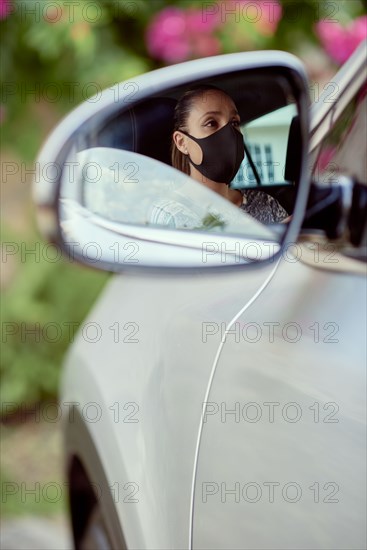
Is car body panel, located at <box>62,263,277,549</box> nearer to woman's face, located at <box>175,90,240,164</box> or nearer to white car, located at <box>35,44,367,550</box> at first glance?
white car, located at <box>35,44,367,550</box>

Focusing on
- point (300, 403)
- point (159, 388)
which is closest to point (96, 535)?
point (159, 388)

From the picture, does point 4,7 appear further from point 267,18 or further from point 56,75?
point 267,18

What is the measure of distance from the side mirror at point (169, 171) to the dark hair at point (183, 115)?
12 millimetres

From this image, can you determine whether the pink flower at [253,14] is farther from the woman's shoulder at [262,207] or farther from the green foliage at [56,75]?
the woman's shoulder at [262,207]

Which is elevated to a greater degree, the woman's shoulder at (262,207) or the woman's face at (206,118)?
the woman's face at (206,118)

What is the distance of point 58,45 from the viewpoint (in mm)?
3994

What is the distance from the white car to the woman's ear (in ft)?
0.08

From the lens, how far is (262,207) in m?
1.43

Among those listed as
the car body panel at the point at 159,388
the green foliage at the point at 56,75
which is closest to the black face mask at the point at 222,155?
the car body panel at the point at 159,388

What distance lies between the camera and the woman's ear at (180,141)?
1337mm

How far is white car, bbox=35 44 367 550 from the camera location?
1345 millimetres

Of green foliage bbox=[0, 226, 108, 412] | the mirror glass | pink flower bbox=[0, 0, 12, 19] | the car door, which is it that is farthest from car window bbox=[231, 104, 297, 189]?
green foliage bbox=[0, 226, 108, 412]

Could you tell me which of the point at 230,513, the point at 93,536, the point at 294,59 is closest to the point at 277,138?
the point at 294,59

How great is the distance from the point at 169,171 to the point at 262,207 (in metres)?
0.16
